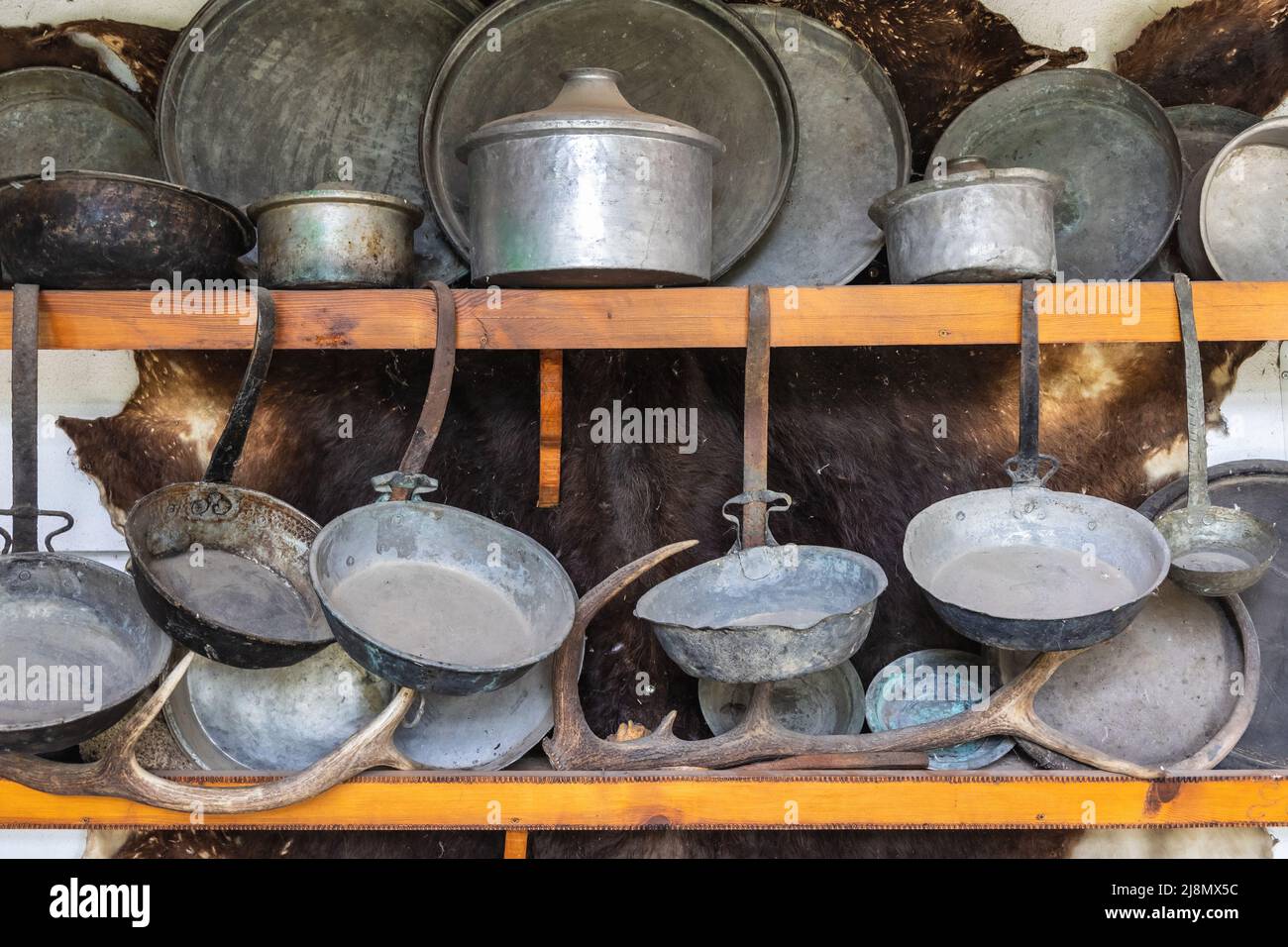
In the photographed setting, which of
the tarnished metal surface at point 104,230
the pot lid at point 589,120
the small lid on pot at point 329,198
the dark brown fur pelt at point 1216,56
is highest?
the dark brown fur pelt at point 1216,56

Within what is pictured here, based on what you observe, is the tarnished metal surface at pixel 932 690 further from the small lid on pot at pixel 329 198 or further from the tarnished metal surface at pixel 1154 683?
the small lid on pot at pixel 329 198

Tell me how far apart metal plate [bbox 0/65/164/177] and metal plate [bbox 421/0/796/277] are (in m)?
0.55

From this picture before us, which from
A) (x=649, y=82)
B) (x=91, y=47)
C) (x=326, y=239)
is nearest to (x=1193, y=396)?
(x=649, y=82)

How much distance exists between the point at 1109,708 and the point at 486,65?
1.38 metres

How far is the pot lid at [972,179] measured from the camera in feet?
5.58

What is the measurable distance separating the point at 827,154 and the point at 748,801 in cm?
105

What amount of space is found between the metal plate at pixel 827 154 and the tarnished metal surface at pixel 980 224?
0.89ft

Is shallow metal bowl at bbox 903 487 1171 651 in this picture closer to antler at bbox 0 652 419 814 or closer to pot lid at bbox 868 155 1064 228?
pot lid at bbox 868 155 1064 228

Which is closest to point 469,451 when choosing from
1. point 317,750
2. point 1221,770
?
point 317,750

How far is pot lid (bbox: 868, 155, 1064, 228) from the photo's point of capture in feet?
5.58

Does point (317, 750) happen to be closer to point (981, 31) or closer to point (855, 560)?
point (855, 560)

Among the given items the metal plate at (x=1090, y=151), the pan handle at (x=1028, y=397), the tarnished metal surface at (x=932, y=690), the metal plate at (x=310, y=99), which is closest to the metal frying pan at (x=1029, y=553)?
the pan handle at (x=1028, y=397)

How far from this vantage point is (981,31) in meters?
A: 2.07

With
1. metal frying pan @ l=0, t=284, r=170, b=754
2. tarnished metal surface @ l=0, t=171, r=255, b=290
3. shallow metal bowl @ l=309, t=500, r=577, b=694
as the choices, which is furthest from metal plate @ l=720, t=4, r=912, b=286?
metal frying pan @ l=0, t=284, r=170, b=754
